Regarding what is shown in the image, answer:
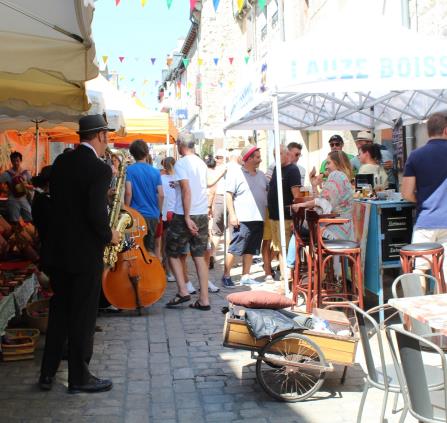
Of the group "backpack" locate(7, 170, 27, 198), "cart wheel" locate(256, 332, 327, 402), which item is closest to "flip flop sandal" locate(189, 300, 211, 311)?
"cart wheel" locate(256, 332, 327, 402)

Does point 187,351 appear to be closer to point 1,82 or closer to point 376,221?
point 376,221

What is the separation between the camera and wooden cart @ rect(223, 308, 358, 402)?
13.9 feet

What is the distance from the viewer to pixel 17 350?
5.14 m

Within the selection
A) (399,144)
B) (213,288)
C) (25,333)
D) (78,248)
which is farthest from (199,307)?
(399,144)

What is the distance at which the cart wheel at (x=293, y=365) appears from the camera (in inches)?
166

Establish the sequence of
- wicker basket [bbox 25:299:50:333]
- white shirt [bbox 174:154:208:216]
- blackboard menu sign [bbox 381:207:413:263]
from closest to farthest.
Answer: wicker basket [bbox 25:299:50:333]
blackboard menu sign [bbox 381:207:413:263]
white shirt [bbox 174:154:208:216]

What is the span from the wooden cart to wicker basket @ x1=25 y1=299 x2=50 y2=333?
2246mm

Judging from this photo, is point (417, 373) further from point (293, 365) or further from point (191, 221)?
point (191, 221)

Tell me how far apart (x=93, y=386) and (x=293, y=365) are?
1.38 metres

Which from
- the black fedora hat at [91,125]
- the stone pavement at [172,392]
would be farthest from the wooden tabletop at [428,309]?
the black fedora hat at [91,125]

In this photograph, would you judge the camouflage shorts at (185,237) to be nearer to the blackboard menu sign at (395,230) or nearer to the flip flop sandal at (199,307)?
the flip flop sandal at (199,307)

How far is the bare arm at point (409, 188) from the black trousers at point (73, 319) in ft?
9.22

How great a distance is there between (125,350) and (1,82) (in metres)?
2.58

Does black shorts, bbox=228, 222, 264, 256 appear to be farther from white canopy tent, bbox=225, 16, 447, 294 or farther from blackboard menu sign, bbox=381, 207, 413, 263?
white canopy tent, bbox=225, 16, 447, 294
